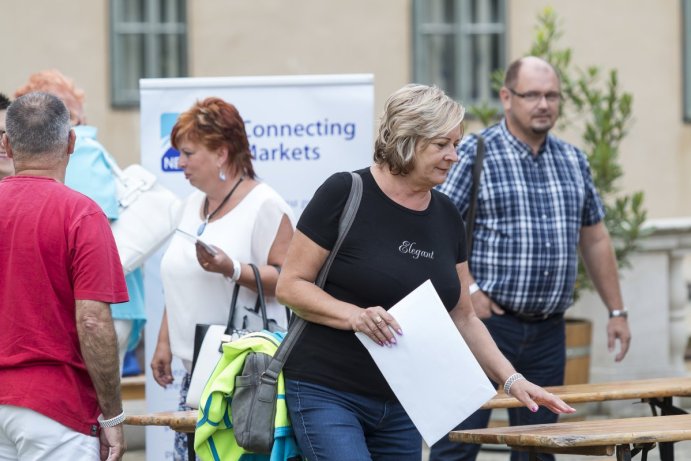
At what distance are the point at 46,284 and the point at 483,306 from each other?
89.1 inches

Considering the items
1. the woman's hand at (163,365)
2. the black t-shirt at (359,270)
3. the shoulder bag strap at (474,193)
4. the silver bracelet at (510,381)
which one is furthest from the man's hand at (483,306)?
the black t-shirt at (359,270)

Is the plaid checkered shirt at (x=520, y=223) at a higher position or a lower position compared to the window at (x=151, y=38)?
lower

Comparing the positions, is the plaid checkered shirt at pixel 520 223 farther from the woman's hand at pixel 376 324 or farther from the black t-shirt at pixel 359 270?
the woman's hand at pixel 376 324

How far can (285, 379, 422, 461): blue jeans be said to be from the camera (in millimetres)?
3754

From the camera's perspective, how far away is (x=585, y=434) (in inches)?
152

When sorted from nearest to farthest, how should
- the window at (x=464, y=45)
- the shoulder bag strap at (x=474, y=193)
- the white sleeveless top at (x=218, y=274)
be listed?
1. the white sleeveless top at (x=218, y=274)
2. the shoulder bag strap at (x=474, y=193)
3. the window at (x=464, y=45)

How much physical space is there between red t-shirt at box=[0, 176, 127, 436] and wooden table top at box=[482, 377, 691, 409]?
1471 millimetres

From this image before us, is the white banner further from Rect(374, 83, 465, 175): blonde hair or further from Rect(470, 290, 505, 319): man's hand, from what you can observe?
Rect(374, 83, 465, 175): blonde hair

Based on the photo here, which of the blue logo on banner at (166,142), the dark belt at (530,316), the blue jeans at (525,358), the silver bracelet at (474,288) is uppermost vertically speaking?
the blue logo on banner at (166,142)

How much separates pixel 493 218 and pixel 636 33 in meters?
8.46

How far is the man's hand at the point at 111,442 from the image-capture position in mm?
3902

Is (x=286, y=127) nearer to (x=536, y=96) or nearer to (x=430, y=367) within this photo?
(x=536, y=96)

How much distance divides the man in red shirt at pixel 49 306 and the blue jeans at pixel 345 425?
58cm

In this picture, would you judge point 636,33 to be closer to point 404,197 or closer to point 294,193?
point 294,193
